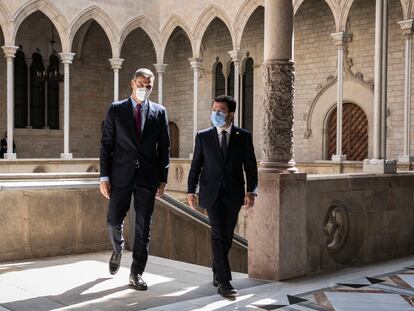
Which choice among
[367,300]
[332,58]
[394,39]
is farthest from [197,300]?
[332,58]

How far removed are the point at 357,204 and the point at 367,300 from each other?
173 centimetres

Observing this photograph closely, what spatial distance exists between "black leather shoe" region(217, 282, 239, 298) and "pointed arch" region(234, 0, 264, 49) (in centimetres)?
1275

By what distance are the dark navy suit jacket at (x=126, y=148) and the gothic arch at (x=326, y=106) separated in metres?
11.2

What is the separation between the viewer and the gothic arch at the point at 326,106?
14.6 meters

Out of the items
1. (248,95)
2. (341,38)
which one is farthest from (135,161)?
(248,95)

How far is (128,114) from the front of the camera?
404 cm

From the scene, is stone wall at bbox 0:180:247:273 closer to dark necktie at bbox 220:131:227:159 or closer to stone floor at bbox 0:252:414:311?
stone floor at bbox 0:252:414:311

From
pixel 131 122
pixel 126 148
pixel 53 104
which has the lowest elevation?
pixel 126 148

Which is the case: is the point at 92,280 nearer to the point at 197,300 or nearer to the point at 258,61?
the point at 197,300

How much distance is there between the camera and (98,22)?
17266mm

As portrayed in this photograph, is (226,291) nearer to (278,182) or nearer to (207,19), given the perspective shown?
(278,182)

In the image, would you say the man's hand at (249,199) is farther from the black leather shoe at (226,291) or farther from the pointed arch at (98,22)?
the pointed arch at (98,22)

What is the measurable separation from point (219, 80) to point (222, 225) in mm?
15436

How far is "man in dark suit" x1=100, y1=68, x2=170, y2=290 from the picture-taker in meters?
4.02
